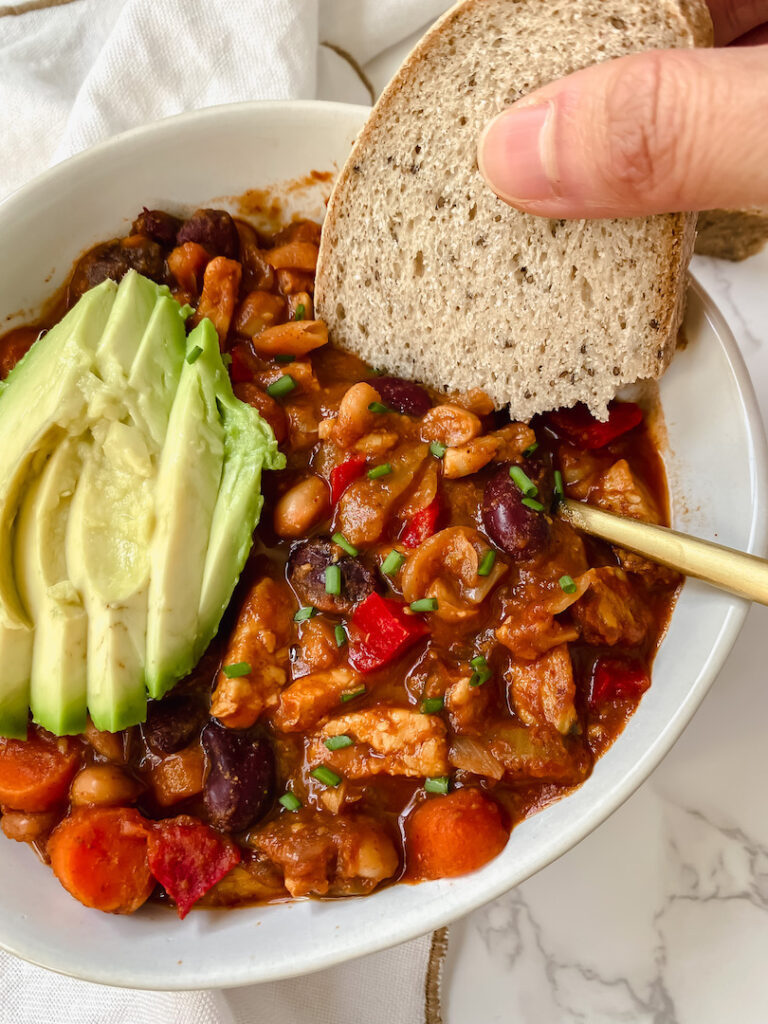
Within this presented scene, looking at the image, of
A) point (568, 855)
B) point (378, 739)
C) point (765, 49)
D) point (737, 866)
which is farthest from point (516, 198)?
point (737, 866)

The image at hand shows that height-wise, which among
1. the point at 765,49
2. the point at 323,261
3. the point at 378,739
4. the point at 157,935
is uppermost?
the point at 765,49

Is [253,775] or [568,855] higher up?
[253,775]

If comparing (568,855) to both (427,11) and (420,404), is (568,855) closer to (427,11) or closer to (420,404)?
(420,404)

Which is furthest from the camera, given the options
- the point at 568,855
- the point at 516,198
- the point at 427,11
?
the point at 427,11

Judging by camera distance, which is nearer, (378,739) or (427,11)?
(378,739)

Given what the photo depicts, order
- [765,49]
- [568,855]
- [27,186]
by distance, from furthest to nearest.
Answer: [568,855] → [27,186] → [765,49]

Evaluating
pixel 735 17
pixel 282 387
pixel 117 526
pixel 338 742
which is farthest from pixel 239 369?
pixel 735 17

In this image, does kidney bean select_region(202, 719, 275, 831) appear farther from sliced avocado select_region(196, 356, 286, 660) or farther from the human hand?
the human hand
